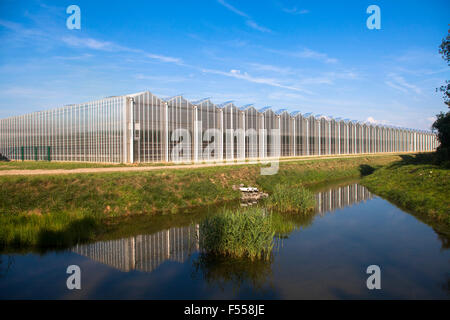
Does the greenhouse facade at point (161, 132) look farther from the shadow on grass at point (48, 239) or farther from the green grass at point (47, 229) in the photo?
the shadow on grass at point (48, 239)

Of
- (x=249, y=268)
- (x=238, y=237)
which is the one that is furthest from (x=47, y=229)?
(x=249, y=268)

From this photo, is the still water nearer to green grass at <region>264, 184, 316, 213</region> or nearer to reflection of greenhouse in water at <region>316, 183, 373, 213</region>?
green grass at <region>264, 184, 316, 213</region>

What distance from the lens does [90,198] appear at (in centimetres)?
1872

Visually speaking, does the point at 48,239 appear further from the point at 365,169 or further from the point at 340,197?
the point at 365,169

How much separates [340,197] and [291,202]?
27.2 ft

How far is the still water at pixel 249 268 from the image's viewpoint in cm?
923

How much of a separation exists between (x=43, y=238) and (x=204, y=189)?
12.2 metres

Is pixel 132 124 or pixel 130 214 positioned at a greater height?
pixel 132 124

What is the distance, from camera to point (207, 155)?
4300cm

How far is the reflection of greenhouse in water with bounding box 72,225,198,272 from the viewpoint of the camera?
11781mm

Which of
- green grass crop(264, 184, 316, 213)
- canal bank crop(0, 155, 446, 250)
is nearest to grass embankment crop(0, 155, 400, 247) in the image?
canal bank crop(0, 155, 446, 250)
